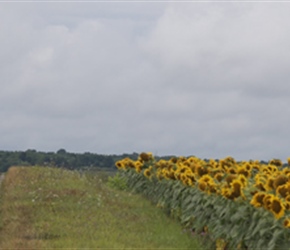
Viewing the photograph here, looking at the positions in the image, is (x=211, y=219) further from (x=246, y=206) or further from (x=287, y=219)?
(x=287, y=219)

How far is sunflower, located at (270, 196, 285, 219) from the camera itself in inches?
379

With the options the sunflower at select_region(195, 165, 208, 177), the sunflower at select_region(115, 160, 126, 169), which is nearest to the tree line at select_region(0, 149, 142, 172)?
the sunflower at select_region(115, 160, 126, 169)

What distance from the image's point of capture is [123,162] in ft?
64.6

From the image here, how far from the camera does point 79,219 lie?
1349cm

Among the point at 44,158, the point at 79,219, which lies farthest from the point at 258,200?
the point at 44,158

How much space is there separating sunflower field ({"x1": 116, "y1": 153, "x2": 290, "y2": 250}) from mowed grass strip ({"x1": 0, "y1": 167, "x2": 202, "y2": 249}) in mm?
362

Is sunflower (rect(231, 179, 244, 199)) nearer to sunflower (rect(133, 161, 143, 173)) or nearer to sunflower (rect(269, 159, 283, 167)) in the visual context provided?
sunflower (rect(269, 159, 283, 167))

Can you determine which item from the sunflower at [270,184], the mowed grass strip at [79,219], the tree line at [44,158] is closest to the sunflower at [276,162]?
the mowed grass strip at [79,219]

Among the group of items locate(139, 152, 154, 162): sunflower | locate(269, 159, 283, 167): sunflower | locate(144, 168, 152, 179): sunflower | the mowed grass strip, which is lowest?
the mowed grass strip

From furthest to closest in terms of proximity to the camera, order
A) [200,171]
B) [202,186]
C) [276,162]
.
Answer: [276,162], [200,171], [202,186]

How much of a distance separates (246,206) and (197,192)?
7.65ft

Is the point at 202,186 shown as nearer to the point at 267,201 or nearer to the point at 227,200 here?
the point at 227,200

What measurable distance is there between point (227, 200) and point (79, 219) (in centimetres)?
310

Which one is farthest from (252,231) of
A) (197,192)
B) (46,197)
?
(46,197)
